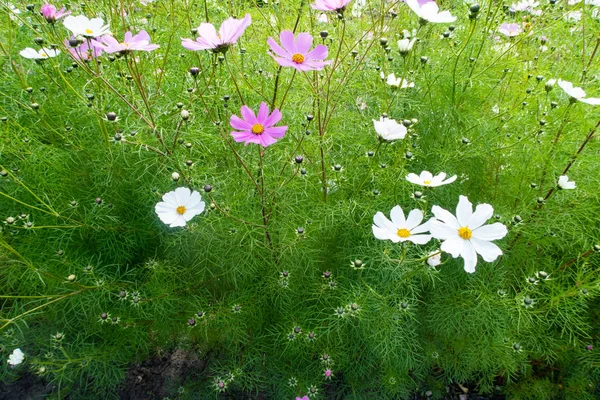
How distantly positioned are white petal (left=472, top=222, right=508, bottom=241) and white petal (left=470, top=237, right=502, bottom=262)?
14mm

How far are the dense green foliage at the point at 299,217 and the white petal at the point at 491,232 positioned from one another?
0.46 metres

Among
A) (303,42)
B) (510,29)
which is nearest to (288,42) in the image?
(303,42)

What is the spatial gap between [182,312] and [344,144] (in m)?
1.05

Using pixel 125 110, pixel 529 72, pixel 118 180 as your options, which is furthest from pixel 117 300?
pixel 529 72

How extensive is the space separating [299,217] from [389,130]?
55 centimetres

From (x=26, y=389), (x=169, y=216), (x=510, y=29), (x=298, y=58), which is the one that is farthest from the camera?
(x=26, y=389)

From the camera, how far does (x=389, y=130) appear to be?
121 centimetres

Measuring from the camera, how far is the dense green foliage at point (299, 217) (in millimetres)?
1542

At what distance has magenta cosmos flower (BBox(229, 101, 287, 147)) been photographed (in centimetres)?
110

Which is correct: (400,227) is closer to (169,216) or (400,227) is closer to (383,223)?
(383,223)

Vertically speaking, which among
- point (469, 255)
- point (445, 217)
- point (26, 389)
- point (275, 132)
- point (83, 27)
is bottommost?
point (26, 389)

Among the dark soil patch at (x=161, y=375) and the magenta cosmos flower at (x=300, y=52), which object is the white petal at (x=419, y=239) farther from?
the dark soil patch at (x=161, y=375)

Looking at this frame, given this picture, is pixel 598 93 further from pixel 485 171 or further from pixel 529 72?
pixel 485 171

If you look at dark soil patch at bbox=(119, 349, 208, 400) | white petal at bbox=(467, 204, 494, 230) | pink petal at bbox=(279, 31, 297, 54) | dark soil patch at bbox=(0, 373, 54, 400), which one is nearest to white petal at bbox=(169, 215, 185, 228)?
pink petal at bbox=(279, 31, 297, 54)
